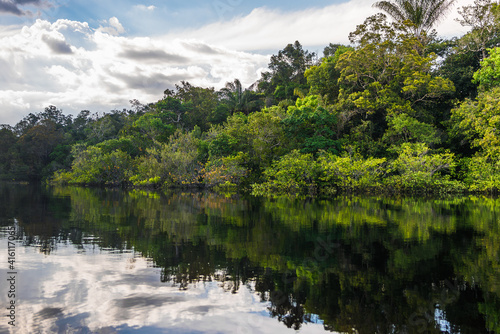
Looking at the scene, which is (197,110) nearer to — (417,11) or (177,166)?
(177,166)

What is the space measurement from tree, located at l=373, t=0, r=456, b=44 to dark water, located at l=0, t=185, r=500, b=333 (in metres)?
23.3

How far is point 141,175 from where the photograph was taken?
35.5m

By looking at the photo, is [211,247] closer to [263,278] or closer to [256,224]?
[263,278]

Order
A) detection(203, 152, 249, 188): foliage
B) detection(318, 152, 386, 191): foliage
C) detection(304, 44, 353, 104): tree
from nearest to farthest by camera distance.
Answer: detection(318, 152, 386, 191): foliage → detection(203, 152, 249, 188): foliage → detection(304, 44, 353, 104): tree

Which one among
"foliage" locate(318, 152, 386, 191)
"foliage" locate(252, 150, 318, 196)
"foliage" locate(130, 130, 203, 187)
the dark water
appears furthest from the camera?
"foliage" locate(130, 130, 203, 187)

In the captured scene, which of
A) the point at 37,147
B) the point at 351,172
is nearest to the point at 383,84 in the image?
the point at 351,172

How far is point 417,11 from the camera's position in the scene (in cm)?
2912

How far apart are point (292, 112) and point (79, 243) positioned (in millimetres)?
22151

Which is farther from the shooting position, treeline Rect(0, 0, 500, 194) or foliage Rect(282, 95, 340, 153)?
foliage Rect(282, 95, 340, 153)

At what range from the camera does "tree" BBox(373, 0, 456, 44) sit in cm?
2906

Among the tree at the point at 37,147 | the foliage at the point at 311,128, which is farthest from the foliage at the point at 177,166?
the tree at the point at 37,147

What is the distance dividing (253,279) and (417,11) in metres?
30.2

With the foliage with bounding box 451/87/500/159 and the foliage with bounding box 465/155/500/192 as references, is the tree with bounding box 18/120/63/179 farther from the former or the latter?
the foliage with bounding box 465/155/500/192

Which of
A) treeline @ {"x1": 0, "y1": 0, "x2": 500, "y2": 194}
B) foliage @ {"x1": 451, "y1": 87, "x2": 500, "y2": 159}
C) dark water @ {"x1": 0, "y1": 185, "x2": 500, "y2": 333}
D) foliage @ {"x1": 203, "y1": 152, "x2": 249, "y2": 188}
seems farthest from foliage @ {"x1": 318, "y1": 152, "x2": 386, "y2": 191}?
dark water @ {"x1": 0, "y1": 185, "x2": 500, "y2": 333}
